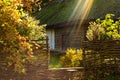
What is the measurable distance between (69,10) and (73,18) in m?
2.50

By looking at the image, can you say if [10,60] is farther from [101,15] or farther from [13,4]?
[101,15]

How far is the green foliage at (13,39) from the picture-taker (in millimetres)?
9898

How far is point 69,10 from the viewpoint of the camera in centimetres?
3009

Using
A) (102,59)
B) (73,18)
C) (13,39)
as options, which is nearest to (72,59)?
(102,59)

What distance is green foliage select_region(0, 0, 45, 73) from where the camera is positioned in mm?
9898

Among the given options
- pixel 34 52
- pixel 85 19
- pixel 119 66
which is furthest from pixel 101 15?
pixel 34 52

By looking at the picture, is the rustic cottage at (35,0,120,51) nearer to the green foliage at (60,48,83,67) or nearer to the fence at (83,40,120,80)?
the green foliage at (60,48,83,67)

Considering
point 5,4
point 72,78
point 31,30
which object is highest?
point 5,4

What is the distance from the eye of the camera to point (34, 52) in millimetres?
10898

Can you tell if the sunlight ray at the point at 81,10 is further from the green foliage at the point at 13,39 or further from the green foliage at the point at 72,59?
the green foliage at the point at 13,39

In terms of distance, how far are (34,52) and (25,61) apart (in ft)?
1.59

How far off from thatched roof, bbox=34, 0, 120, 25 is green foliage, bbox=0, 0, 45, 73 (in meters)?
15.7

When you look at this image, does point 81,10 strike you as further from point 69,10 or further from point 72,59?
point 72,59

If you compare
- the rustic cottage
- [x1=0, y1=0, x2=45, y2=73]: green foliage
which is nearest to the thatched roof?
the rustic cottage
